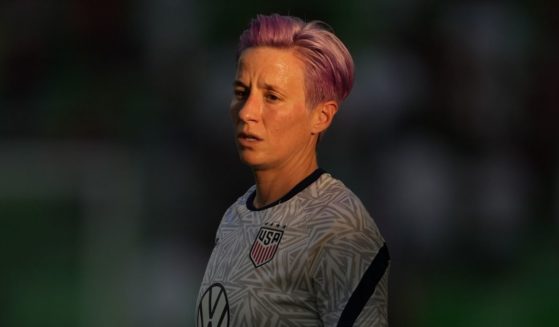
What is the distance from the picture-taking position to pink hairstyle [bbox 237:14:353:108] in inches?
105

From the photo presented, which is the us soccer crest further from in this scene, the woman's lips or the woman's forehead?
the woman's forehead

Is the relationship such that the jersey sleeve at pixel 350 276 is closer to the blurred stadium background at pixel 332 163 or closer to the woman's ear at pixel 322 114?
the woman's ear at pixel 322 114

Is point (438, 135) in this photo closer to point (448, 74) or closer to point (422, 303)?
point (448, 74)

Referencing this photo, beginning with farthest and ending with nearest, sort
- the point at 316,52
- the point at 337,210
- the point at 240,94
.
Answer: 1. the point at 240,94
2. the point at 316,52
3. the point at 337,210

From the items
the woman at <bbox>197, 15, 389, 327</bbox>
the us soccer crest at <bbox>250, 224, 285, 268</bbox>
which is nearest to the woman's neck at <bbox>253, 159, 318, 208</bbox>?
the woman at <bbox>197, 15, 389, 327</bbox>

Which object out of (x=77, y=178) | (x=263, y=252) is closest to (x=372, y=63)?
(x=77, y=178)

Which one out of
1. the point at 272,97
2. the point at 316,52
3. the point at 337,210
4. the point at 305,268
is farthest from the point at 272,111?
the point at 305,268

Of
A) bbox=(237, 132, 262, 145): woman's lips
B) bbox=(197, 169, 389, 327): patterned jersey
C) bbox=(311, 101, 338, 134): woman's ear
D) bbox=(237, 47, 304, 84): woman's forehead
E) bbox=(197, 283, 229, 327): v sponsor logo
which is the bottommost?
bbox=(197, 283, 229, 327): v sponsor logo

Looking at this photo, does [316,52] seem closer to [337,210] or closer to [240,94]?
[240,94]

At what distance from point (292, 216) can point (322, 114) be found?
273 millimetres

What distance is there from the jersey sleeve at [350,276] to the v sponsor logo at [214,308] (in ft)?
0.87

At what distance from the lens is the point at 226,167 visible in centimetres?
667

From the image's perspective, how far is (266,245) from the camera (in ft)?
8.63

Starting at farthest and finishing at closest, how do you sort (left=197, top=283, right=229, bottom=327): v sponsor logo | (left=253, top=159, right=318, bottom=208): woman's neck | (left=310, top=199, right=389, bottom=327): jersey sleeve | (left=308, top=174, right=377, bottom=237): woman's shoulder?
(left=253, top=159, right=318, bottom=208): woman's neck
(left=197, top=283, right=229, bottom=327): v sponsor logo
(left=308, top=174, right=377, bottom=237): woman's shoulder
(left=310, top=199, right=389, bottom=327): jersey sleeve
